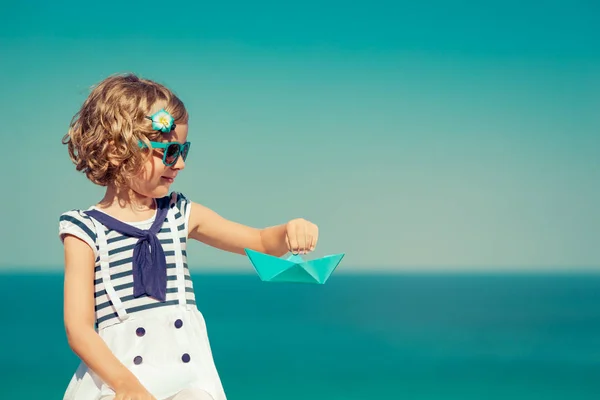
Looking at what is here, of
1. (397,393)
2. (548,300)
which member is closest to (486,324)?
(397,393)

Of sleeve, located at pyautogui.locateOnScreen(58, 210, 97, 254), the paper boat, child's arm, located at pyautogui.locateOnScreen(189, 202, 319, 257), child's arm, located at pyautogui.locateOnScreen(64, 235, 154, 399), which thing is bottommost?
child's arm, located at pyautogui.locateOnScreen(64, 235, 154, 399)

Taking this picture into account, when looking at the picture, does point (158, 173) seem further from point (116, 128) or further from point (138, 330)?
point (138, 330)

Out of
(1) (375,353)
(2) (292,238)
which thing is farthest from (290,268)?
(1) (375,353)

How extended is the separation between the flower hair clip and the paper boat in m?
0.33

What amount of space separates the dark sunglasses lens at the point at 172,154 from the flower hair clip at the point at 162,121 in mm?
37

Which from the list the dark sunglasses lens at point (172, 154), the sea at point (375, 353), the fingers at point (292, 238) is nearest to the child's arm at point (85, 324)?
the dark sunglasses lens at point (172, 154)

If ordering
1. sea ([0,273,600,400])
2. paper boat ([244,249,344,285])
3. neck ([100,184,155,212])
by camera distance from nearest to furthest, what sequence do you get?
paper boat ([244,249,344,285])
neck ([100,184,155,212])
sea ([0,273,600,400])

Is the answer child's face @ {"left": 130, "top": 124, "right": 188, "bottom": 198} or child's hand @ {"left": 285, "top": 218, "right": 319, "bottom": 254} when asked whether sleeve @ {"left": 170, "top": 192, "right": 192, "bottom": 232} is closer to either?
child's face @ {"left": 130, "top": 124, "right": 188, "bottom": 198}

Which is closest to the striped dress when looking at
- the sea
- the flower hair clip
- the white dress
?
the white dress

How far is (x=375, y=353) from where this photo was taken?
25.5 feet

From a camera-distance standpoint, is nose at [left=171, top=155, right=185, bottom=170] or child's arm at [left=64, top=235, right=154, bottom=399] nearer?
child's arm at [left=64, top=235, right=154, bottom=399]

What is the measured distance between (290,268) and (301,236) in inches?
2.9

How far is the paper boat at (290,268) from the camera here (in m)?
1.80

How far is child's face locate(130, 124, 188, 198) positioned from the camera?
1.86 metres
